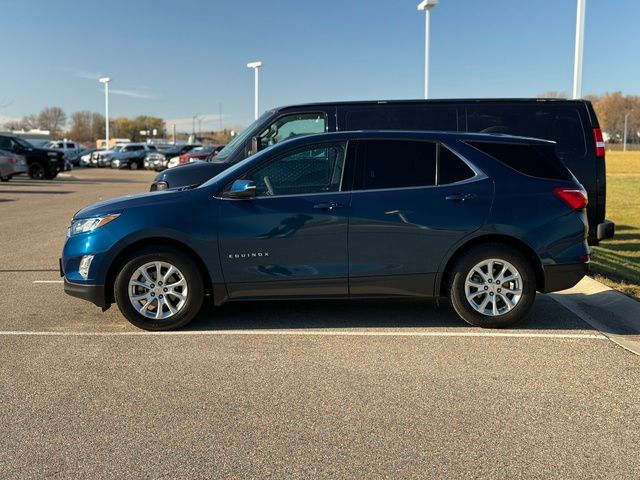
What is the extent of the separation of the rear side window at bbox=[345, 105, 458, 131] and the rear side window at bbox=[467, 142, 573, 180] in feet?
10.2

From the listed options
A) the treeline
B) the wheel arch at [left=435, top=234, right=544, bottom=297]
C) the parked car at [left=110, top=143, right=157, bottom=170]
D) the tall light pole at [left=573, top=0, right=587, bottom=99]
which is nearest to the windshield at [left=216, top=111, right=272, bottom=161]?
the wheel arch at [left=435, top=234, right=544, bottom=297]

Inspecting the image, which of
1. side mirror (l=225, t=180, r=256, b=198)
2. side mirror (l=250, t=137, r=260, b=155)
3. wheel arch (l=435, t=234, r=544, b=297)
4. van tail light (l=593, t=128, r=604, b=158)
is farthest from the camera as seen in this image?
side mirror (l=250, t=137, r=260, b=155)

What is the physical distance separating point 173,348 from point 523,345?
2.93 meters

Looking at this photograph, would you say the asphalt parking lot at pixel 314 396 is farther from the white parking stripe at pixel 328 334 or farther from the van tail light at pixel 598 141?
the van tail light at pixel 598 141

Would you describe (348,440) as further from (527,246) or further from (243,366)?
(527,246)

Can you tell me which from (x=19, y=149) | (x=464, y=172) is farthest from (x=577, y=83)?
(x=19, y=149)

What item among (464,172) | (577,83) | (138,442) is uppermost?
(577,83)

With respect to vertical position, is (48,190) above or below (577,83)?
below

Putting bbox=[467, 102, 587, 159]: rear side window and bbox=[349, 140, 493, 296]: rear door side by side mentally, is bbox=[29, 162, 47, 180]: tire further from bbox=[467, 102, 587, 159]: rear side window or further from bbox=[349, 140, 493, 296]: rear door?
bbox=[349, 140, 493, 296]: rear door

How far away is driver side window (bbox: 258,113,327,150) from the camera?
919 cm

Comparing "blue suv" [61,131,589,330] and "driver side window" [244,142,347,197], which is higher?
"driver side window" [244,142,347,197]

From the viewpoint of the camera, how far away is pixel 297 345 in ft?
17.4

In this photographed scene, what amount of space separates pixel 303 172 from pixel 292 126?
3.58 meters

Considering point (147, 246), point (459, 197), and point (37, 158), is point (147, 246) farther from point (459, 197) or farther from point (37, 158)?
point (37, 158)
